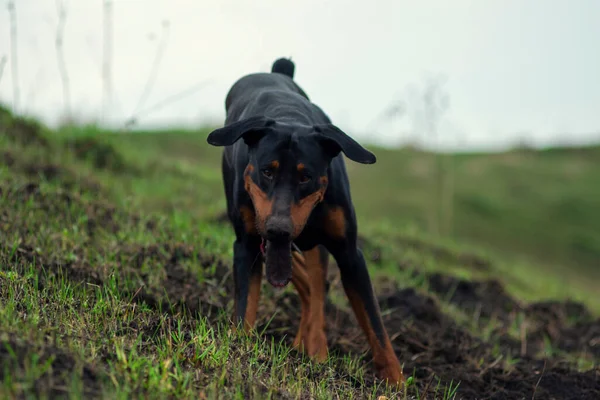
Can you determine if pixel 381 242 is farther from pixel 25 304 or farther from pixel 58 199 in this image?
pixel 25 304

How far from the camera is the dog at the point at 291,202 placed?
383 centimetres

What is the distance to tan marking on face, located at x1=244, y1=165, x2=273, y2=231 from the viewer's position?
376 cm

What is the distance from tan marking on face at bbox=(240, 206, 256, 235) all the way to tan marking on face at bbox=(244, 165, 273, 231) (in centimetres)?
13

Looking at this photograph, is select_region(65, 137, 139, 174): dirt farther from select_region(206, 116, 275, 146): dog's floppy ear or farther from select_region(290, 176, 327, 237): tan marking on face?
select_region(290, 176, 327, 237): tan marking on face

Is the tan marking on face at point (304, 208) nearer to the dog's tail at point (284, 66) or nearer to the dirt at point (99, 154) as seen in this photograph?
the dog's tail at point (284, 66)

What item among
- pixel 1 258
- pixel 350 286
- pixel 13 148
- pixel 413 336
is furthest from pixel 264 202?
pixel 13 148

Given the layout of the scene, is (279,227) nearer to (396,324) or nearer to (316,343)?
(316,343)

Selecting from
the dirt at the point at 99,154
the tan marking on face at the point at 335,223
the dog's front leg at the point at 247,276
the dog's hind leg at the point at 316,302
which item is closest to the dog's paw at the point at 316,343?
the dog's hind leg at the point at 316,302

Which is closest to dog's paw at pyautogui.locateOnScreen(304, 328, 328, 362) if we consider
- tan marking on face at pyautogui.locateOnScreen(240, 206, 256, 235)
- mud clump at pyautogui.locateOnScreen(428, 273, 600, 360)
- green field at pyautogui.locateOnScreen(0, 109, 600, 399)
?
green field at pyautogui.locateOnScreen(0, 109, 600, 399)

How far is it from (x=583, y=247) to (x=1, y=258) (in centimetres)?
1064

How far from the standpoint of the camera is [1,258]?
4.63m

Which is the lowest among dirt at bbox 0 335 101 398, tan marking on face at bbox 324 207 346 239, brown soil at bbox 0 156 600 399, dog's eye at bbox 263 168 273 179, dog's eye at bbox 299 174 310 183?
brown soil at bbox 0 156 600 399

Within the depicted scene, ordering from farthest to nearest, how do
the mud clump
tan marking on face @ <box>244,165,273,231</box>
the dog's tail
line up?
the mud clump
the dog's tail
tan marking on face @ <box>244,165,273,231</box>

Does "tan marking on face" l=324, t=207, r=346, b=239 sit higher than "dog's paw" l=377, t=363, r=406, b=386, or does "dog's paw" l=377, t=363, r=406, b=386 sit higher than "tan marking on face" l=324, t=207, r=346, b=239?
"tan marking on face" l=324, t=207, r=346, b=239
